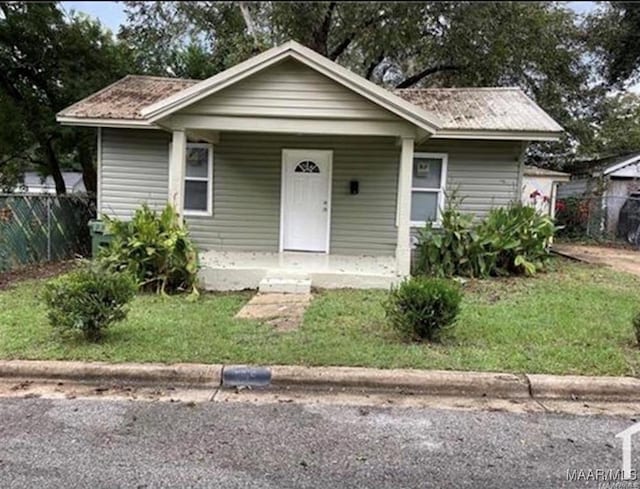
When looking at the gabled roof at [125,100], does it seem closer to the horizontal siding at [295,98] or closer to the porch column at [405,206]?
the horizontal siding at [295,98]

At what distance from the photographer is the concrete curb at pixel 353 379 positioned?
416 cm

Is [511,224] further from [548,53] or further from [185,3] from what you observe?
[548,53]

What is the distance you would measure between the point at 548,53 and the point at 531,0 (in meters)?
17.4

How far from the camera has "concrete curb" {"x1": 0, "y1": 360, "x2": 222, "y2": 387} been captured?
Answer: 430 centimetres

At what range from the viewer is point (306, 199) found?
34.3 feet

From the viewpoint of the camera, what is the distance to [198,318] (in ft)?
19.7

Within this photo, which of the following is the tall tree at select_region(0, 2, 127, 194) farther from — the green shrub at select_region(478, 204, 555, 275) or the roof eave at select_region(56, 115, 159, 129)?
the green shrub at select_region(478, 204, 555, 275)

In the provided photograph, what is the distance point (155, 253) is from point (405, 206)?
11.9ft

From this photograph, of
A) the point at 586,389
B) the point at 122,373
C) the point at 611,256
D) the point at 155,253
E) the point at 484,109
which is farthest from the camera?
the point at 611,256

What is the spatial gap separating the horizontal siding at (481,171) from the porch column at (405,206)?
2386mm

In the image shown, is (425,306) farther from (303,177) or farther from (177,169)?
(303,177)

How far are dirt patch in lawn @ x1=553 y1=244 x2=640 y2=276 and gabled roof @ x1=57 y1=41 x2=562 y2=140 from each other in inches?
125

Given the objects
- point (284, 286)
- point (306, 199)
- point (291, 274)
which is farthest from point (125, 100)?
point (284, 286)

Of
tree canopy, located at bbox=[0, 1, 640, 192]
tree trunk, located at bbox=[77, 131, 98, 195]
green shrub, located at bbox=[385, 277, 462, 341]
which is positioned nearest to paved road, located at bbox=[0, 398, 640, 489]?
green shrub, located at bbox=[385, 277, 462, 341]
